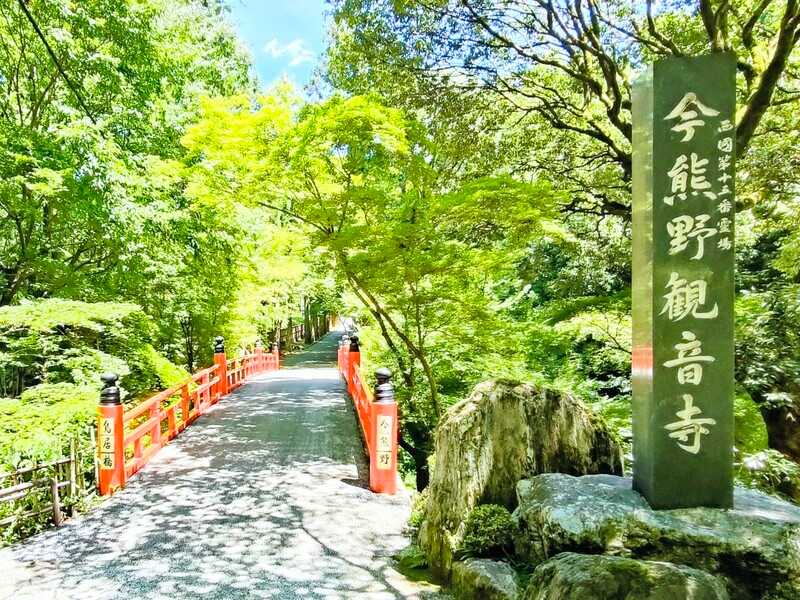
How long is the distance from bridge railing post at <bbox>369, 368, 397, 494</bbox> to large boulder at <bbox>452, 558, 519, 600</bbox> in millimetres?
2183

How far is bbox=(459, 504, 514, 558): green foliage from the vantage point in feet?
12.9

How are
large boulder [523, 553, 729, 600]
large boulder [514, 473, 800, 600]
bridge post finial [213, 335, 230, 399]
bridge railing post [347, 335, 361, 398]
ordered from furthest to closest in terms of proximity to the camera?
bridge post finial [213, 335, 230, 399], bridge railing post [347, 335, 361, 398], large boulder [514, 473, 800, 600], large boulder [523, 553, 729, 600]

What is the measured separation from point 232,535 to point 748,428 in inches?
348

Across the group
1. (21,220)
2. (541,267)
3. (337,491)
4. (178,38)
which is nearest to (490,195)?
(337,491)

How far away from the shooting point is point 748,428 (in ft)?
30.1

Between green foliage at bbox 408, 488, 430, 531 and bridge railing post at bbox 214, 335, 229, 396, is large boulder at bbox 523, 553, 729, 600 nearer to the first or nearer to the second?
green foliage at bbox 408, 488, 430, 531

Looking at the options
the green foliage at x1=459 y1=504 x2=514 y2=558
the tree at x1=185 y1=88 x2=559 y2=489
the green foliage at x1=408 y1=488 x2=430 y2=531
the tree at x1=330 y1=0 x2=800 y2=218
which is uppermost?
the tree at x1=330 y1=0 x2=800 y2=218

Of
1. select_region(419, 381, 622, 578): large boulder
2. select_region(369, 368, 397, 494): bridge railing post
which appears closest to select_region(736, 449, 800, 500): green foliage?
select_region(419, 381, 622, 578): large boulder

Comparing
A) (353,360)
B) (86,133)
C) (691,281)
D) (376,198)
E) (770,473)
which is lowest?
(770,473)

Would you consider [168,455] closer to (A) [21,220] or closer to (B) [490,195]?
(A) [21,220]

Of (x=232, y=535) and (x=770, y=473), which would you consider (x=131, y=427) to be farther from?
(x=770, y=473)

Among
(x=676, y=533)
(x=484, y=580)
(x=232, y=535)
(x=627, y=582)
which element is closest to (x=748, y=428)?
(x=676, y=533)

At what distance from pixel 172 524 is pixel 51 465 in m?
1.43

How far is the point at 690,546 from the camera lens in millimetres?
3273
